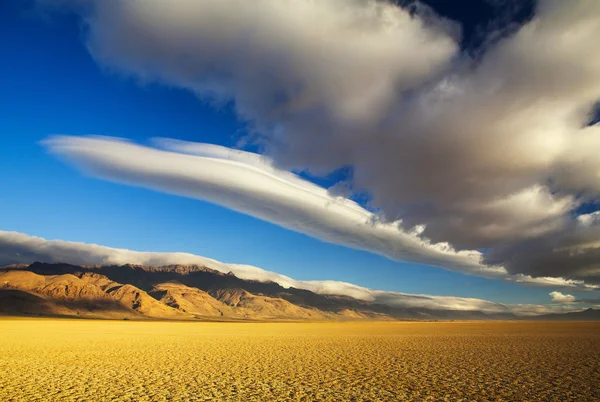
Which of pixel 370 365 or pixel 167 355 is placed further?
pixel 167 355

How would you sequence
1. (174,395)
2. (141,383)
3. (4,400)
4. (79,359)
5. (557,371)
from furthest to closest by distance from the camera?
(79,359), (557,371), (141,383), (174,395), (4,400)

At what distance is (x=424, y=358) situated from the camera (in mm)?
27562

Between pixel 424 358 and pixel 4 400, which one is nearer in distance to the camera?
pixel 4 400

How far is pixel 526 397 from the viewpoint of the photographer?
600 inches

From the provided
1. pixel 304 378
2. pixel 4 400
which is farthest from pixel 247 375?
pixel 4 400

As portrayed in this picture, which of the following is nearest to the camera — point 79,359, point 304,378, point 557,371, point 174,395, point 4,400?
point 4,400

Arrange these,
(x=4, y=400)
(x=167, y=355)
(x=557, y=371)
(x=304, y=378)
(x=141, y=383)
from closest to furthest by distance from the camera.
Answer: (x=4, y=400) → (x=141, y=383) → (x=304, y=378) → (x=557, y=371) → (x=167, y=355)

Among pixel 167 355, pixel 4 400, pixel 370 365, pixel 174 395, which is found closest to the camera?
pixel 4 400

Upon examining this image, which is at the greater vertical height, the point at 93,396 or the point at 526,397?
the point at 526,397

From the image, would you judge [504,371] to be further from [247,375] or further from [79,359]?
[79,359]

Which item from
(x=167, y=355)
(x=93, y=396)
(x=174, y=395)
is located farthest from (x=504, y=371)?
(x=167, y=355)

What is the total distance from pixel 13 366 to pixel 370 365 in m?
21.9

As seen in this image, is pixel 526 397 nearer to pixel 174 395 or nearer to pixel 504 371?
pixel 504 371

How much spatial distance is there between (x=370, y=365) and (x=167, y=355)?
1587 centimetres
